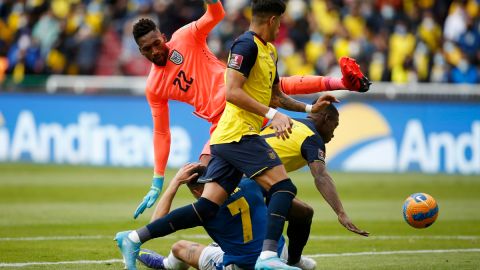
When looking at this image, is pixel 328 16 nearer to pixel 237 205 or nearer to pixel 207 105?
pixel 207 105

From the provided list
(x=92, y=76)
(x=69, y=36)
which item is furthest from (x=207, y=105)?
(x=69, y=36)

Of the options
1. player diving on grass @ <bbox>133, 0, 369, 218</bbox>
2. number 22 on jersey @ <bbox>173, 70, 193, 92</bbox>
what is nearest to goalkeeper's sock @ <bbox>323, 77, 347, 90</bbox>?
player diving on grass @ <bbox>133, 0, 369, 218</bbox>

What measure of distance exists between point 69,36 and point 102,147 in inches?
197

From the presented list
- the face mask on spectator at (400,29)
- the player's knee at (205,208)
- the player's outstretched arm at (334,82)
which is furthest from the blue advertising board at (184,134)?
the player's knee at (205,208)

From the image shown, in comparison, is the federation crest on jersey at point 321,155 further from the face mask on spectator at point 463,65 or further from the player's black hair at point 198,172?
the face mask on spectator at point 463,65

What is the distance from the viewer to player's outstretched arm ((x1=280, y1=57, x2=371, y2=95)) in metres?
9.77

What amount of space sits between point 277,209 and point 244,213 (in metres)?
0.48

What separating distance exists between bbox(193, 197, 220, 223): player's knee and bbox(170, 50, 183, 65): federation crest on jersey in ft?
7.78

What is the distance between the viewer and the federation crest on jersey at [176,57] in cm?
1082

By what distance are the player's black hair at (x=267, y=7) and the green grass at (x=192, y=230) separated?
2.67m

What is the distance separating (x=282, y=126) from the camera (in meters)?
8.52

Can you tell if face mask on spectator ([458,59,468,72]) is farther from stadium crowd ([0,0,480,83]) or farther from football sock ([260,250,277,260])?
football sock ([260,250,277,260])

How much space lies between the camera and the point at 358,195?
59.2ft

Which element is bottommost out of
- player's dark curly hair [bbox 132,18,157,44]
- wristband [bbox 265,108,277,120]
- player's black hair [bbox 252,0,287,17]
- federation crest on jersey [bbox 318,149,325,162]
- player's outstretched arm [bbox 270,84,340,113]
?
federation crest on jersey [bbox 318,149,325,162]
